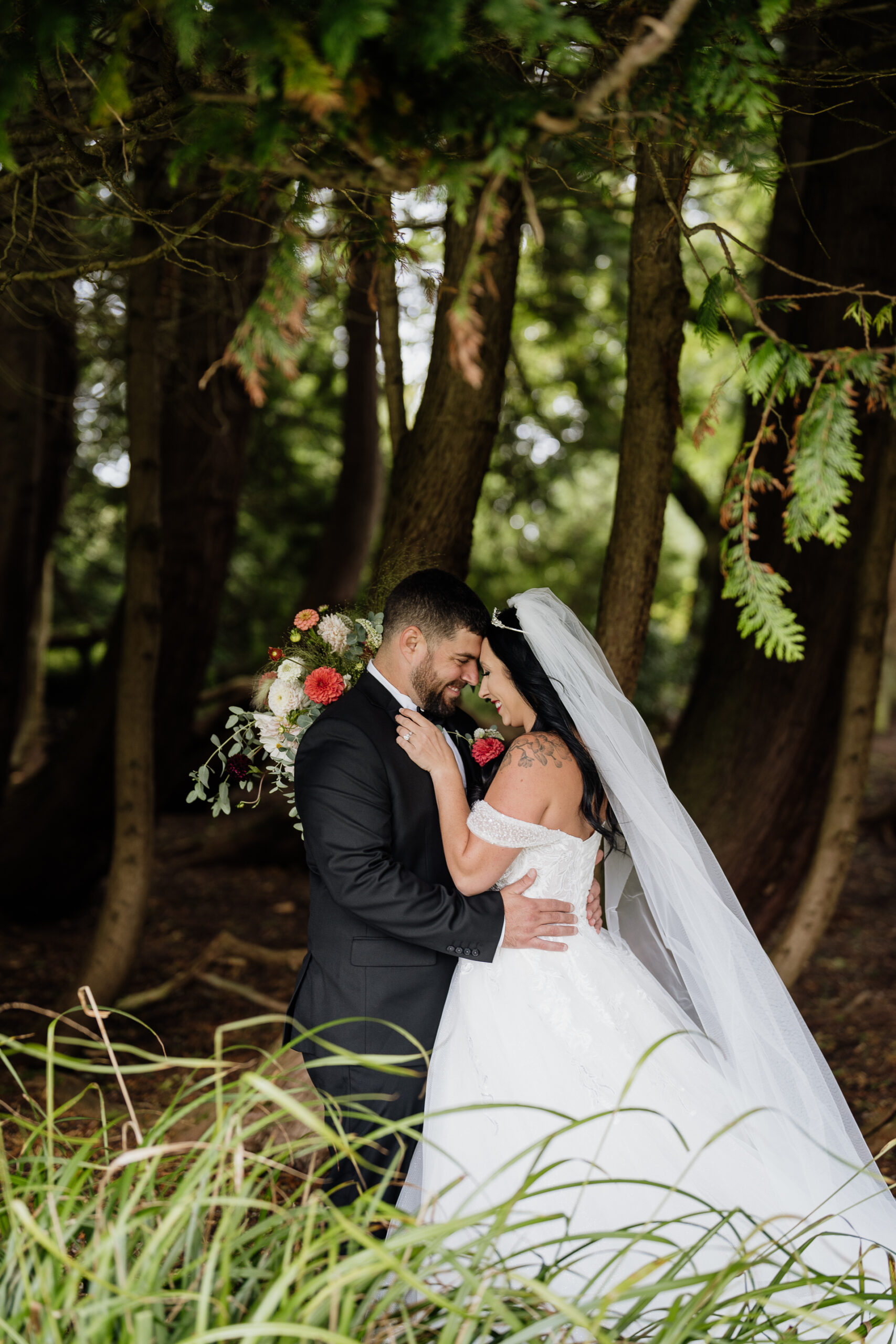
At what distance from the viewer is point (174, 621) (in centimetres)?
705

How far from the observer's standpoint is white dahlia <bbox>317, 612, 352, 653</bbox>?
326 centimetres

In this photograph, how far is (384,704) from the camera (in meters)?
3.07

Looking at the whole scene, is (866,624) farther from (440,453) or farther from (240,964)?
(240,964)

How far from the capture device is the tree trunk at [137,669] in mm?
5016

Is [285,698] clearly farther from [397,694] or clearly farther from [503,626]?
[503,626]

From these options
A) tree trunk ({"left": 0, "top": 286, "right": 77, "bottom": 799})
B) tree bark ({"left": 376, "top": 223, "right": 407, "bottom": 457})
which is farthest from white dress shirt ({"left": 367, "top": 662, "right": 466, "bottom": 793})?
tree trunk ({"left": 0, "top": 286, "right": 77, "bottom": 799})

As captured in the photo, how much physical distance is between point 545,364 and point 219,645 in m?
7.53

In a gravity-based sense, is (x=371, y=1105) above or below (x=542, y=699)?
below

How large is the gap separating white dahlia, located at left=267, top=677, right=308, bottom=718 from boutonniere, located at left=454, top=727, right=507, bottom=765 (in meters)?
0.57

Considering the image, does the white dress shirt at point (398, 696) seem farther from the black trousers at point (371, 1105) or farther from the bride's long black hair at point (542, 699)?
the black trousers at point (371, 1105)

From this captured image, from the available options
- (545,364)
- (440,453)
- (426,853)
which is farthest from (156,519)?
(545,364)

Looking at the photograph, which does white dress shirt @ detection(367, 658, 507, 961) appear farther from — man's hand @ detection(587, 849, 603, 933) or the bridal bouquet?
man's hand @ detection(587, 849, 603, 933)

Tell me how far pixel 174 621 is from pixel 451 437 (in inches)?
147

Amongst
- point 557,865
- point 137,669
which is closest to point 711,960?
point 557,865
